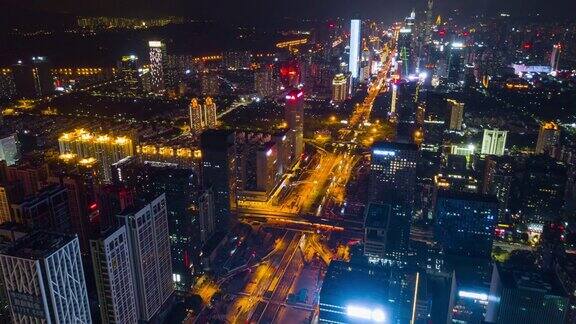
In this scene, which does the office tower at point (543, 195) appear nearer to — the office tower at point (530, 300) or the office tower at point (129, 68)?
the office tower at point (530, 300)

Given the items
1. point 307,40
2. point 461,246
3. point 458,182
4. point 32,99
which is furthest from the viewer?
point 307,40

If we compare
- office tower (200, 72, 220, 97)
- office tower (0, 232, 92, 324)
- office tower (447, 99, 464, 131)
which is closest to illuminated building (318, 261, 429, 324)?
office tower (0, 232, 92, 324)

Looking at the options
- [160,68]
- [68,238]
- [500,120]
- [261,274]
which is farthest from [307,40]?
[68,238]

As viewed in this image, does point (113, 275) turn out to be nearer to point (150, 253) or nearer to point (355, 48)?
point (150, 253)

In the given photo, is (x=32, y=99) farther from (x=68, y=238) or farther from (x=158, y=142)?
(x=68, y=238)

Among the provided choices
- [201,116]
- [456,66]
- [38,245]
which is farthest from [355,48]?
[38,245]

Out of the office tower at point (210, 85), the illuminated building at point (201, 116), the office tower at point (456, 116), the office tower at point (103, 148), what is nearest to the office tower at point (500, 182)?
the office tower at point (456, 116)
